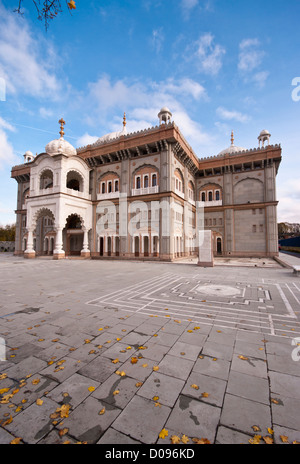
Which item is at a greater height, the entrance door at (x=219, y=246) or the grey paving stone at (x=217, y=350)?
the entrance door at (x=219, y=246)

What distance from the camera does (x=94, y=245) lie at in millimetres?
27797

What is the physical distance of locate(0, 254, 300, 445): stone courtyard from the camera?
2107 millimetres

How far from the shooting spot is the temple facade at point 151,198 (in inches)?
950

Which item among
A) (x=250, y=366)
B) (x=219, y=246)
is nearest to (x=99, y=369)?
(x=250, y=366)

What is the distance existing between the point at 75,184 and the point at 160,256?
18.3 m

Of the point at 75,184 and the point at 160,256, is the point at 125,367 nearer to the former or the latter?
the point at 160,256

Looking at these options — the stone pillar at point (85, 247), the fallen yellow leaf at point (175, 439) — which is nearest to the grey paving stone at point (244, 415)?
the fallen yellow leaf at point (175, 439)

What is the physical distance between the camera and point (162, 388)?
272 centimetres

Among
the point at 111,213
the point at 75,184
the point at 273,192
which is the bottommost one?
the point at 111,213

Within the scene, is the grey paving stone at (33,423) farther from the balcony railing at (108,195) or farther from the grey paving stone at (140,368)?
the balcony railing at (108,195)

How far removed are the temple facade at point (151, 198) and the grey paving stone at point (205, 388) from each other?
1946cm

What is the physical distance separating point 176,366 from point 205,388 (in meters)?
0.57

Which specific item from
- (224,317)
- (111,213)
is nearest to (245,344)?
(224,317)

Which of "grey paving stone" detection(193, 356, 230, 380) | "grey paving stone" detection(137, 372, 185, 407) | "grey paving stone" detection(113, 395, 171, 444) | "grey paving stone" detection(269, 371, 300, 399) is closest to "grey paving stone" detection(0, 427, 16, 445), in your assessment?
"grey paving stone" detection(113, 395, 171, 444)
